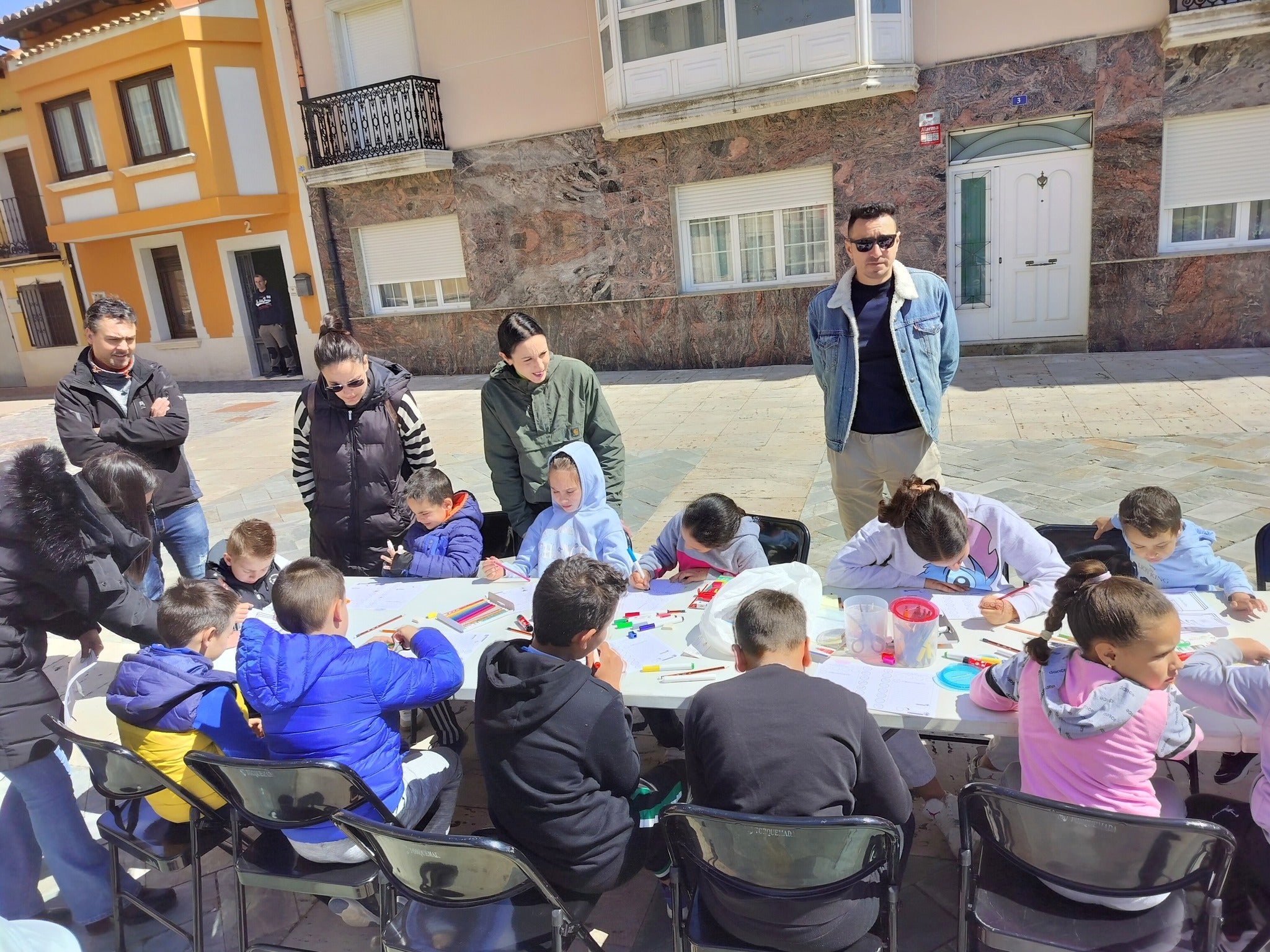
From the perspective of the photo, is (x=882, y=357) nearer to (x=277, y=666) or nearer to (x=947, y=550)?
(x=947, y=550)

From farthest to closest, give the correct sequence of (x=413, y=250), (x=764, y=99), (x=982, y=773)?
(x=413, y=250), (x=764, y=99), (x=982, y=773)

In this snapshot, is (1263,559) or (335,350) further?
(335,350)

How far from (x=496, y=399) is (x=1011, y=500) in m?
3.50

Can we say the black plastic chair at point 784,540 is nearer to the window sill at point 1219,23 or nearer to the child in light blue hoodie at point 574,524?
the child in light blue hoodie at point 574,524

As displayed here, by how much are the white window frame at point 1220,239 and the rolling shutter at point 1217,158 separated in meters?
0.08

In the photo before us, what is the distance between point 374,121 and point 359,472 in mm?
10686

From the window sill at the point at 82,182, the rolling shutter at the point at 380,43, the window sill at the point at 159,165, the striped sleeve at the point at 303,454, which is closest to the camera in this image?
the striped sleeve at the point at 303,454

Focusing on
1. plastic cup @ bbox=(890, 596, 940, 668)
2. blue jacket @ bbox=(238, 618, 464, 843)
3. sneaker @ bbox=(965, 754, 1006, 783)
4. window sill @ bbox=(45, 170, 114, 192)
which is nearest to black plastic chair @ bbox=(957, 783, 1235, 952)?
plastic cup @ bbox=(890, 596, 940, 668)

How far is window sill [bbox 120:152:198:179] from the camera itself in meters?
13.8

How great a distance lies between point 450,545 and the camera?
376 centimetres

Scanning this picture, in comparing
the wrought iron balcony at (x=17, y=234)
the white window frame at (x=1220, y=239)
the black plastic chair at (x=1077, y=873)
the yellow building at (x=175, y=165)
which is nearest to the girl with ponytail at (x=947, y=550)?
the black plastic chair at (x=1077, y=873)

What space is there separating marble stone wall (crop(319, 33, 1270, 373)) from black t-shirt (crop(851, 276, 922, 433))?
22.6 ft

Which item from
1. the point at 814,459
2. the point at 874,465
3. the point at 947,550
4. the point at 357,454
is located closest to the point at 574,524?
the point at 357,454

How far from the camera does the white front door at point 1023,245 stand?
31.6ft
